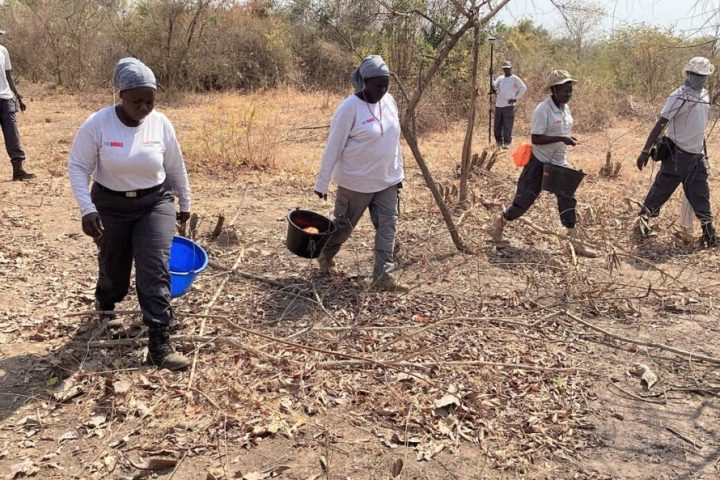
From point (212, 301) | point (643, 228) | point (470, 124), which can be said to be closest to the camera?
point (212, 301)

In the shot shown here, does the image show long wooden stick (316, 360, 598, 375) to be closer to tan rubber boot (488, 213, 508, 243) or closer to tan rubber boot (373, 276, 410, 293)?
tan rubber boot (373, 276, 410, 293)

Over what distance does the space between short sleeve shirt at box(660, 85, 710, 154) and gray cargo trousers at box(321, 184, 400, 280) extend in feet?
8.88

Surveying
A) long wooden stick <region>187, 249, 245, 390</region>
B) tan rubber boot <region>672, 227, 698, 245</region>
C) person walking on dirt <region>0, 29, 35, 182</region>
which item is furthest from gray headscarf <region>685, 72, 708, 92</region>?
person walking on dirt <region>0, 29, 35, 182</region>

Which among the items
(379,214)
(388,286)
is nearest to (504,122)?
(379,214)

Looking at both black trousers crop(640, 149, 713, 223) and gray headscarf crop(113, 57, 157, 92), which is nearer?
gray headscarf crop(113, 57, 157, 92)

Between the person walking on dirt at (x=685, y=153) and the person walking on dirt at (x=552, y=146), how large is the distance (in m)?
0.73

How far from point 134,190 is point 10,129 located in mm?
5093

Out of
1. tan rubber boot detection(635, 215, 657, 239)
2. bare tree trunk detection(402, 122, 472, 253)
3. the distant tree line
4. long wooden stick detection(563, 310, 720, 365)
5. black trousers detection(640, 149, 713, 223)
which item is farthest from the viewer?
the distant tree line

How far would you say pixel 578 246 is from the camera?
5434 millimetres

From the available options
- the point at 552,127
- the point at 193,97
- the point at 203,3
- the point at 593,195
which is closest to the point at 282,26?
the point at 203,3

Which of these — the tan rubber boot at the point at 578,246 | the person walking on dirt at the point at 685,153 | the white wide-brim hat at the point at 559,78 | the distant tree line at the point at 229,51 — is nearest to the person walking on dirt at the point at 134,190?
the white wide-brim hat at the point at 559,78

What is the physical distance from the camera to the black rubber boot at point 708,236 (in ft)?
18.3

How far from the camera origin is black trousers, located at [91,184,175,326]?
3.13 meters

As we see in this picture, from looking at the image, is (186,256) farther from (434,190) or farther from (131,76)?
(434,190)
